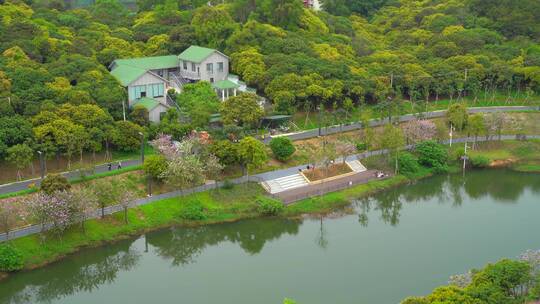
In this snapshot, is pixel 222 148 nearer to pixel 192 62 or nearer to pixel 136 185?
pixel 136 185

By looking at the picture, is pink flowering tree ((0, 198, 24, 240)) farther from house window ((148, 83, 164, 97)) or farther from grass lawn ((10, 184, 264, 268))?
house window ((148, 83, 164, 97))

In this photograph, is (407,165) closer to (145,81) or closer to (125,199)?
(125,199)

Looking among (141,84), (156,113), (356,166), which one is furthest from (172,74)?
(356,166)

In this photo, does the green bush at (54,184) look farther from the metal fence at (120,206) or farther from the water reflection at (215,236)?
the water reflection at (215,236)

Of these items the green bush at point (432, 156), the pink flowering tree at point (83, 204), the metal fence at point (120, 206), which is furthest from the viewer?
the green bush at point (432, 156)

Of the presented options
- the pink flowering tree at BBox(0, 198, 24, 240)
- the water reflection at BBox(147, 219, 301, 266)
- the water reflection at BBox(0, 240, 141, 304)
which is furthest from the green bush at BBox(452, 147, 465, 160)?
the pink flowering tree at BBox(0, 198, 24, 240)

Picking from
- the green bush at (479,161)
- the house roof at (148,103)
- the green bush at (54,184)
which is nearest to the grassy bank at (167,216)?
the green bush at (54,184)
